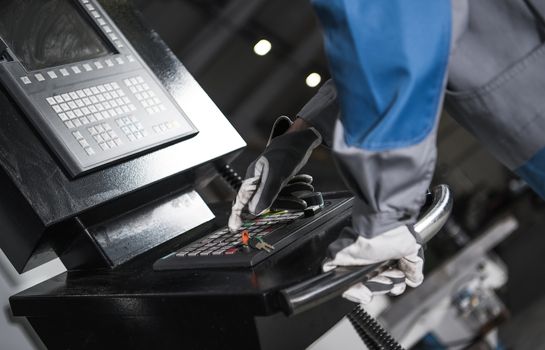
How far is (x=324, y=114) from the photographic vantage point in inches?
43.6

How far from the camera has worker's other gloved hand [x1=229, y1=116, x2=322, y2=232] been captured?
3.34 ft

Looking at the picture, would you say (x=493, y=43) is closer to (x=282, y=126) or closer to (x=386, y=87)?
(x=386, y=87)

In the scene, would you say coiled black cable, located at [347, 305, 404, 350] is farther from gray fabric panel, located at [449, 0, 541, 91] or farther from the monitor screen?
the monitor screen

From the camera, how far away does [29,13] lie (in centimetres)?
105

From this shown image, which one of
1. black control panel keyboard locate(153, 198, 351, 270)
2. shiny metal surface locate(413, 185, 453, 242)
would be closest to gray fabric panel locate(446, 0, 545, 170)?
shiny metal surface locate(413, 185, 453, 242)

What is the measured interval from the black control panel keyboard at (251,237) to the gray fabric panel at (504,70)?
27 centimetres

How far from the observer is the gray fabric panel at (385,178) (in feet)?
2.41

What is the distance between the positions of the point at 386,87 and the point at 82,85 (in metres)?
0.52

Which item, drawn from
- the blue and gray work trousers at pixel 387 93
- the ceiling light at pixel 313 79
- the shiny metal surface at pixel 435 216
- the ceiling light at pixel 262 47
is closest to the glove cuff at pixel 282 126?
the shiny metal surface at pixel 435 216

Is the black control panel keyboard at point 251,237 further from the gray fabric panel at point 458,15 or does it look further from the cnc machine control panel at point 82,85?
the gray fabric panel at point 458,15

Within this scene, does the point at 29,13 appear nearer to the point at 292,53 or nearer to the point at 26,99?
the point at 26,99

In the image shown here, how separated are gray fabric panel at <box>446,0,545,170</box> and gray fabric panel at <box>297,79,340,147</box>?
23cm

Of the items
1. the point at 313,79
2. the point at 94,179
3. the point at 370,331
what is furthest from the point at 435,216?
the point at 313,79

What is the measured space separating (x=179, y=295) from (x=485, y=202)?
382 cm
